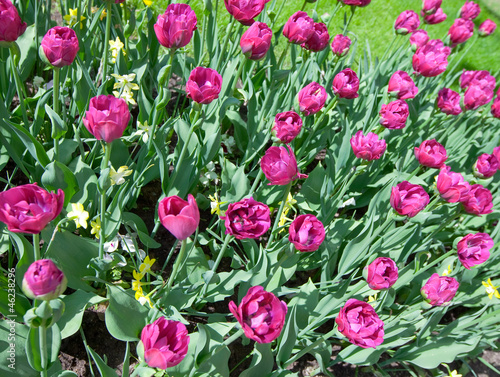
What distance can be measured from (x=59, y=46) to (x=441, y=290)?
4.70 feet

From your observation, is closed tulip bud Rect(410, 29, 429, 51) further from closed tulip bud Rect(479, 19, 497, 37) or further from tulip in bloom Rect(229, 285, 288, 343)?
tulip in bloom Rect(229, 285, 288, 343)

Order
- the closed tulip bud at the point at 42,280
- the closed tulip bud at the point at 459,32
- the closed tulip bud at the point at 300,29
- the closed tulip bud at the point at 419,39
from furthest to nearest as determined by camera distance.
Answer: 1. the closed tulip bud at the point at 459,32
2. the closed tulip bud at the point at 419,39
3. the closed tulip bud at the point at 300,29
4. the closed tulip bud at the point at 42,280

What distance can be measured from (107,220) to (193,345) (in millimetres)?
525

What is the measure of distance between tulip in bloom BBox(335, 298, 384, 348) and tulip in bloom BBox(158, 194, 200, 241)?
0.50m

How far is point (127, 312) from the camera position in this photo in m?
1.26

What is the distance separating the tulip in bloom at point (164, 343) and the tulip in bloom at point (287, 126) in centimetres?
78

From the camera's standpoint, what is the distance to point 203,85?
1394 mm

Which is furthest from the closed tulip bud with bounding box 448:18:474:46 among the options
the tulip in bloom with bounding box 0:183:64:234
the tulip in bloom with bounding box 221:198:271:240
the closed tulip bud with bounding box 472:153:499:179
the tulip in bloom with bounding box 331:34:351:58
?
the tulip in bloom with bounding box 0:183:64:234

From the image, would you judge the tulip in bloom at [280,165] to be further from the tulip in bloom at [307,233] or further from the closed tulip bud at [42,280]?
the closed tulip bud at [42,280]

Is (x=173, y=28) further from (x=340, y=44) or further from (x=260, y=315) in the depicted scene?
(x=340, y=44)

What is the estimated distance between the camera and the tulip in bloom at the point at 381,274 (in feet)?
4.29

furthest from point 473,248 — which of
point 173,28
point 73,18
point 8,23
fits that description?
point 73,18

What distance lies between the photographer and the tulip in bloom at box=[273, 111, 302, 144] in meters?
1.51

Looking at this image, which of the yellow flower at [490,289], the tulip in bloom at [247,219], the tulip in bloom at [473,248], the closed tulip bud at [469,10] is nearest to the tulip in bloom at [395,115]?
the tulip in bloom at [473,248]
